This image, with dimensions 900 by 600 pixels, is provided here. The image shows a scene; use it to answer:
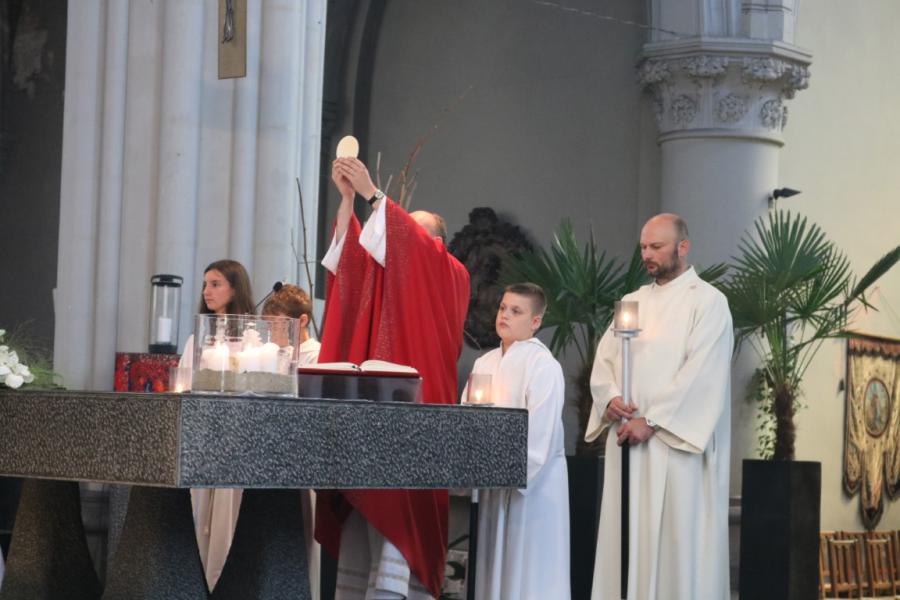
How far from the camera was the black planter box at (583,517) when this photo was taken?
25.6 feet

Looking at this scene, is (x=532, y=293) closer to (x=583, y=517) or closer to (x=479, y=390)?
(x=479, y=390)

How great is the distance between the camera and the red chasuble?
188 inches

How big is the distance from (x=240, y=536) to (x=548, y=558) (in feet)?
6.64

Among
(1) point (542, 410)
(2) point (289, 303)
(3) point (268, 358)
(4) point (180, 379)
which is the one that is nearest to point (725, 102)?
(2) point (289, 303)

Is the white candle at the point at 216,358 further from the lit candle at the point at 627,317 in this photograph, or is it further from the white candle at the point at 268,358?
the lit candle at the point at 627,317

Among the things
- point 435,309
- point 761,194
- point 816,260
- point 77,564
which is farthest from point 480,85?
point 77,564

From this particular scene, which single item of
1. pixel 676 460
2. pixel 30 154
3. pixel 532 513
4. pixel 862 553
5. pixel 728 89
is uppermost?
pixel 728 89

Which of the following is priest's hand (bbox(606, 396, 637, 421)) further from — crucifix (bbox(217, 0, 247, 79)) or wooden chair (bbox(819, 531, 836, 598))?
wooden chair (bbox(819, 531, 836, 598))

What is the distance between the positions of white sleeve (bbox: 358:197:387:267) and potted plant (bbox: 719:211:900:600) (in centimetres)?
320

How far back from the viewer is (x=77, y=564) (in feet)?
13.8

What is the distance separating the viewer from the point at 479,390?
4.31 meters

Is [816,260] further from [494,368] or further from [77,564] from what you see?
[77,564]

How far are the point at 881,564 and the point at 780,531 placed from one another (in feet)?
15.4

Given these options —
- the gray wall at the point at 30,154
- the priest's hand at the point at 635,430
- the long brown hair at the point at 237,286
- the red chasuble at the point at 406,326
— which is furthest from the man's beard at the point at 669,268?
the gray wall at the point at 30,154
